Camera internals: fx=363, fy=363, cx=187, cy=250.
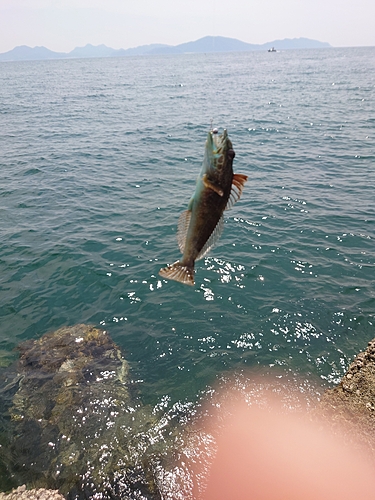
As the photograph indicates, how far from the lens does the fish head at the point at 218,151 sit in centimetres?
400

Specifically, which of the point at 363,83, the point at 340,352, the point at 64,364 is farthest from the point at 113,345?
the point at 363,83

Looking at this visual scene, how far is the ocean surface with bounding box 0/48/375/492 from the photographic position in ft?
33.9

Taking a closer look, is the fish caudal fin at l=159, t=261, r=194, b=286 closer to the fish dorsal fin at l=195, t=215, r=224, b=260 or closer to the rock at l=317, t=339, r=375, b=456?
the fish dorsal fin at l=195, t=215, r=224, b=260

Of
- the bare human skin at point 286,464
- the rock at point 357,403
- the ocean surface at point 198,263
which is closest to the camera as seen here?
the bare human skin at point 286,464

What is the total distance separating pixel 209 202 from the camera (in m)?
4.37

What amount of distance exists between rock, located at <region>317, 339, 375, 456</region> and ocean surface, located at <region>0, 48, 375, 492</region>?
4.22ft

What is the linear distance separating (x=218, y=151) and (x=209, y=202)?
2.06 feet

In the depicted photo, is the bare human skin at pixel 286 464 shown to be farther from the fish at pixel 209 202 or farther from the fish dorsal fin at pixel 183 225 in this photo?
the fish dorsal fin at pixel 183 225

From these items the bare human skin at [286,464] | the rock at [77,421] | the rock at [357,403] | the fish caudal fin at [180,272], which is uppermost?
the fish caudal fin at [180,272]

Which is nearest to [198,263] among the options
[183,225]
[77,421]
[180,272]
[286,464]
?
[77,421]

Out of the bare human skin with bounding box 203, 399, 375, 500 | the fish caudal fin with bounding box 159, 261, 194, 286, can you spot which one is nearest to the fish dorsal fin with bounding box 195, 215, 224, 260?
the fish caudal fin with bounding box 159, 261, 194, 286

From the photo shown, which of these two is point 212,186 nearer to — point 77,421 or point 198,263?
point 77,421

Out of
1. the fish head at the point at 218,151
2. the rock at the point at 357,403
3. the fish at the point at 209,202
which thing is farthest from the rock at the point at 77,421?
the fish head at the point at 218,151

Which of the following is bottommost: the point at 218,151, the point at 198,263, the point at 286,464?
the point at 286,464
